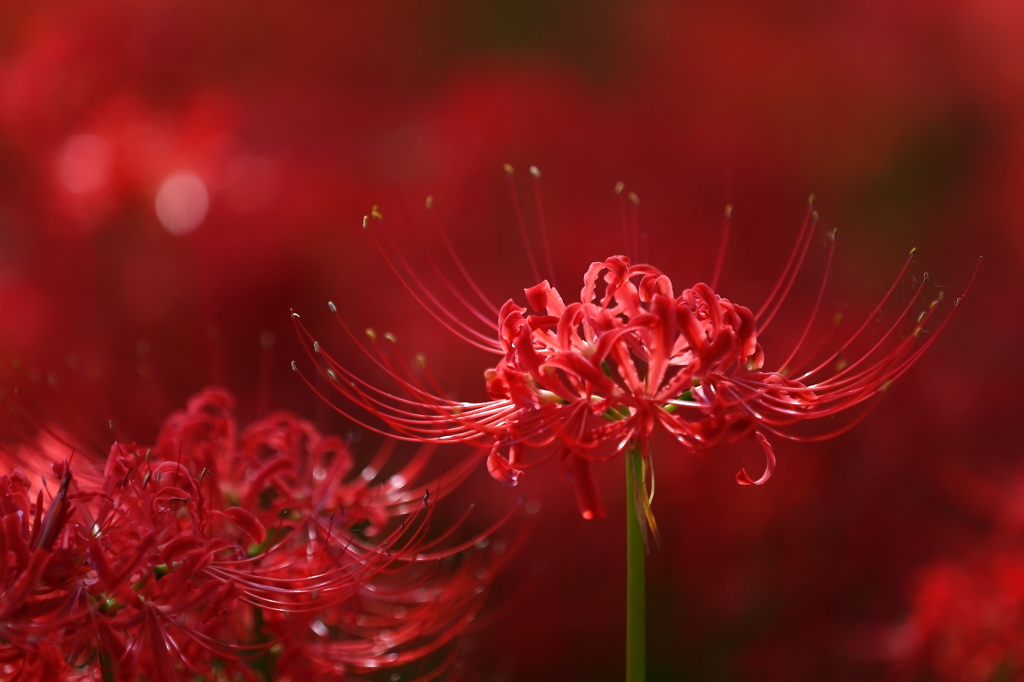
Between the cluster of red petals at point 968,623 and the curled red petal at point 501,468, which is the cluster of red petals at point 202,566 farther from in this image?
the cluster of red petals at point 968,623

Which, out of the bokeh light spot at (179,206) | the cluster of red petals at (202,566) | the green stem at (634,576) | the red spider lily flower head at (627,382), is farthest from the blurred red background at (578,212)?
the green stem at (634,576)

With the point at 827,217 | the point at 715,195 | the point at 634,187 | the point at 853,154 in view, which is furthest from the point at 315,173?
the point at 853,154

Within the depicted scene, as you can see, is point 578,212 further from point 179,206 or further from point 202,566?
point 202,566

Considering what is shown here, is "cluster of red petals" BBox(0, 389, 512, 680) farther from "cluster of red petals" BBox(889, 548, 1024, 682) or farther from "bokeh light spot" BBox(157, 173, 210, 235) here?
"bokeh light spot" BBox(157, 173, 210, 235)

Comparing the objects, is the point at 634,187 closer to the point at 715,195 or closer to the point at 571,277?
the point at 715,195

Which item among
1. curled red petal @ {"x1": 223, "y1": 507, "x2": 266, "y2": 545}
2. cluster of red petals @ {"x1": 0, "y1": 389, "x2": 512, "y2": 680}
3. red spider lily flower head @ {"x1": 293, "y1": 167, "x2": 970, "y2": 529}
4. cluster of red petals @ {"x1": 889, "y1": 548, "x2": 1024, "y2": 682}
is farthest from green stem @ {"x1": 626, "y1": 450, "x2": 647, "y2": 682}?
cluster of red petals @ {"x1": 889, "y1": 548, "x2": 1024, "y2": 682}

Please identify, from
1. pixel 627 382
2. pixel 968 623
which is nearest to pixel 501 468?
pixel 627 382

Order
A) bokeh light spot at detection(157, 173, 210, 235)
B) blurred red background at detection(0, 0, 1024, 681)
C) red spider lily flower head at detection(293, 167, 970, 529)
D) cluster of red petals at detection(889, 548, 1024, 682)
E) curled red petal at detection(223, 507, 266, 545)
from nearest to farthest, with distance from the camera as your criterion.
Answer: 1. red spider lily flower head at detection(293, 167, 970, 529)
2. curled red petal at detection(223, 507, 266, 545)
3. cluster of red petals at detection(889, 548, 1024, 682)
4. blurred red background at detection(0, 0, 1024, 681)
5. bokeh light spot at detection(157, 173, 210, 235)

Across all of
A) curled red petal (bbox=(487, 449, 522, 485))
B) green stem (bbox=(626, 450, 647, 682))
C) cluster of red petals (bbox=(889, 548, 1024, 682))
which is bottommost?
cluster of red petals (bbox=(889, 548, 1024, 682))
